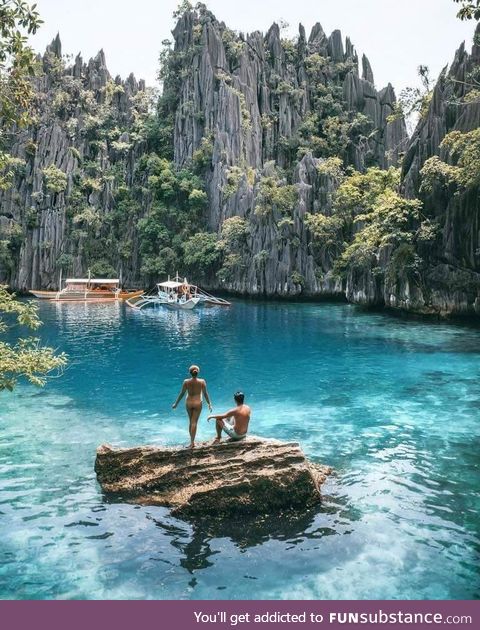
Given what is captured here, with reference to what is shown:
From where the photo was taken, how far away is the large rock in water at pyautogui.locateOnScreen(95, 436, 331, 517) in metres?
Answer: 10.8

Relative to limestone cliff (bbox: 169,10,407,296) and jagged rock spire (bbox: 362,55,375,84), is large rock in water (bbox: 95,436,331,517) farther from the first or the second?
jagged rock spire (bbox: 362,55,375,84)

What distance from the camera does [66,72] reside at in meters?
83.3

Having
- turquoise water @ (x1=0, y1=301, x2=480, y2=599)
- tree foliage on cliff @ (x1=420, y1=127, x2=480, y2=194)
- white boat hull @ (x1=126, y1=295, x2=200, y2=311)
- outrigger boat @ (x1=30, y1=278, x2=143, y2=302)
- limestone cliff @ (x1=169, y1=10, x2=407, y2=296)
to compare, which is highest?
limestone cliff @ (x1=169, y1=10, x2=407, y2=296)

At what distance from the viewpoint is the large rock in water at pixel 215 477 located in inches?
424

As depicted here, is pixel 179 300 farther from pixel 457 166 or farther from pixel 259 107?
pixel 259 107

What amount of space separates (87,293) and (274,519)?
57.9 meters

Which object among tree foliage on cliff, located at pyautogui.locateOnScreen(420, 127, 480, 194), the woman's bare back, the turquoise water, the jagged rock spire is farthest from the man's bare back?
the jagged rock spire

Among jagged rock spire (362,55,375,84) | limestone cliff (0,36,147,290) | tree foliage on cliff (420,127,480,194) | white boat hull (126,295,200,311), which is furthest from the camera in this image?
jagged rock spire (362,55,375,84)

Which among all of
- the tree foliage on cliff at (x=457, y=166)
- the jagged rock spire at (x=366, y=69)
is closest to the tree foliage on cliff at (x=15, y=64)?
the tree foliage on cliff at (x=457, y=166)

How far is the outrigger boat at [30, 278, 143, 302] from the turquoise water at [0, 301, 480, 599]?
33.8m

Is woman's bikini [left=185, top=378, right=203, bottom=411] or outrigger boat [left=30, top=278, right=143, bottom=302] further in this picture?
outrigger boat [left=30, top=278, right=143, bottom=302]

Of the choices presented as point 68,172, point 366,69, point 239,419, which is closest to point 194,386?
point 239,419

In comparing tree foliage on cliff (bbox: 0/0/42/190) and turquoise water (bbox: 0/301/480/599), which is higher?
tree foliage on cliff (bbox: 0/0/42/190)
